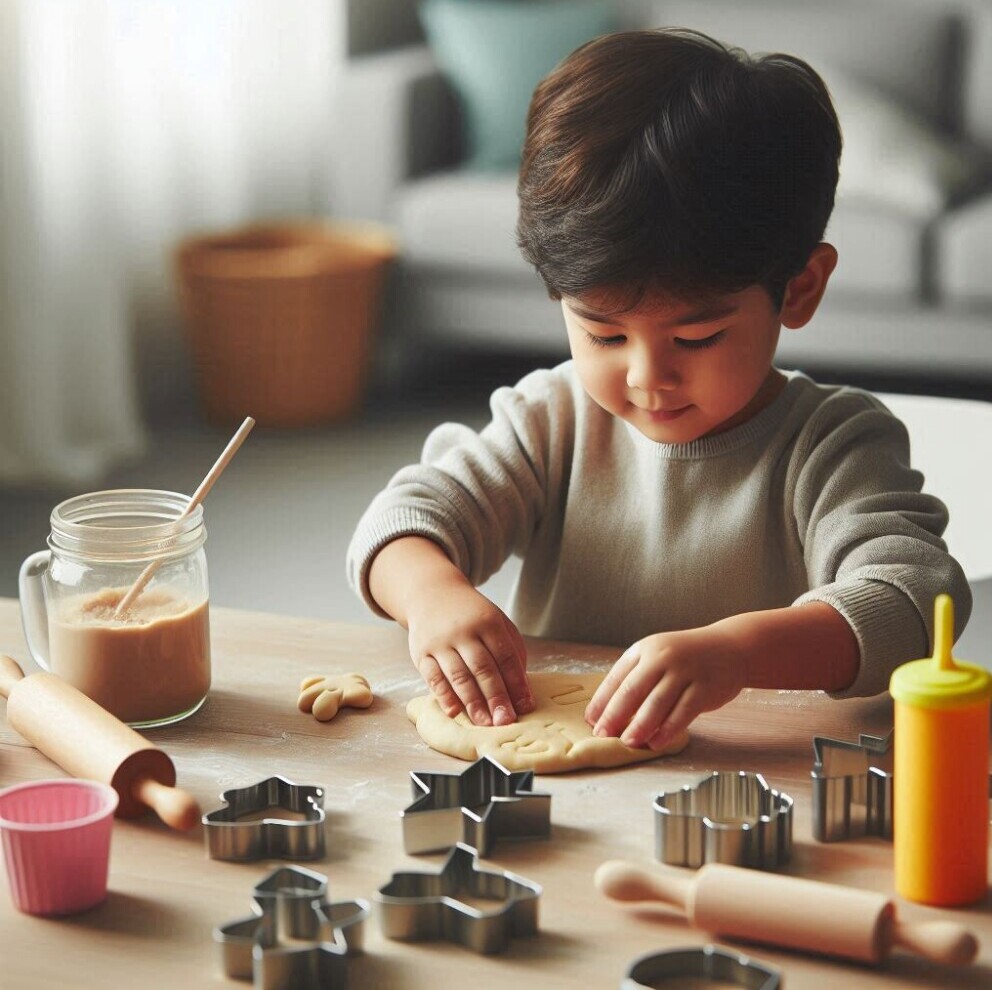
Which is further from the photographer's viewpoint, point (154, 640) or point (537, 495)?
point (537, 495)

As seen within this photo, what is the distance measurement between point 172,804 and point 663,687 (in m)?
0.32

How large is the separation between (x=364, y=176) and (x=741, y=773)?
3.48m

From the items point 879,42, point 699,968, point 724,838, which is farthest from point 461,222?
point 699,968

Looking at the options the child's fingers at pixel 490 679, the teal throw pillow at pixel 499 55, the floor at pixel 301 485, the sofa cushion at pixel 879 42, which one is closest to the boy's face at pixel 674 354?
the child's fingers at pixel 490 679

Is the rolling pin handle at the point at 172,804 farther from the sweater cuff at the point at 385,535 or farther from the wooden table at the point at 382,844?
the sweater cuff at the point at 385,535

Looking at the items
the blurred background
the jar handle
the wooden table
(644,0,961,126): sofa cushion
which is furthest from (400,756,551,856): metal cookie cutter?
(644,0,961,126): sofa cushion

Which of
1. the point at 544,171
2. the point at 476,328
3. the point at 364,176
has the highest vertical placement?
the point at 544,171

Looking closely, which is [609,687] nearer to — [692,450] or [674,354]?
[674,354]

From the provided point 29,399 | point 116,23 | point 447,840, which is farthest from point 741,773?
point 116,23

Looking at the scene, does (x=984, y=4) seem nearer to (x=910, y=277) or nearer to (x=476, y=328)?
(x=910, y=277)

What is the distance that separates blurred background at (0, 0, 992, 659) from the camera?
3549 mm

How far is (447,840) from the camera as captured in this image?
90 cm

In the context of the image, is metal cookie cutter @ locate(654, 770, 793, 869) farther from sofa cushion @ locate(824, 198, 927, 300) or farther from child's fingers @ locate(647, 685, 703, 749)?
sofa cushion @ locate(824, 198, 927, 300)

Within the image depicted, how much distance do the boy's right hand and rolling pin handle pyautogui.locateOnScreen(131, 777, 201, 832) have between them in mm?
221
